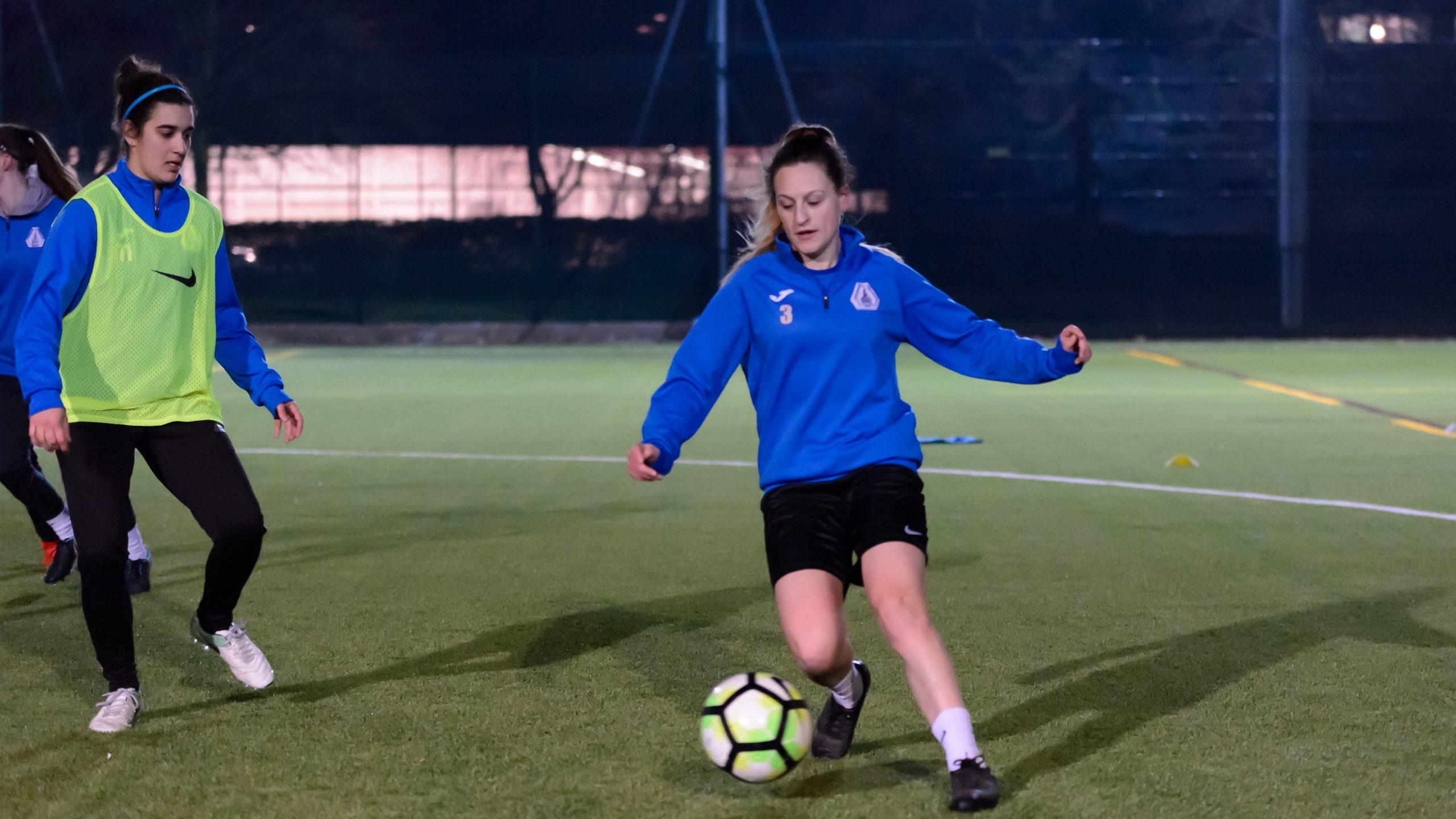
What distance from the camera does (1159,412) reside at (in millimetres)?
14742

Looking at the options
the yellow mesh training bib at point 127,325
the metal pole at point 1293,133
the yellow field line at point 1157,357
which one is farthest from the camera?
the metal pole at point 1293,133

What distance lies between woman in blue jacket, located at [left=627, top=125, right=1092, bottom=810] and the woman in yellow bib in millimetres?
1390

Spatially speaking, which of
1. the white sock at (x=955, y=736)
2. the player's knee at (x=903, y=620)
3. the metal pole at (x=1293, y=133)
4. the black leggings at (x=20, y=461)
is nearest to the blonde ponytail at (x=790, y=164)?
the player's knee at (x=903, y=620)

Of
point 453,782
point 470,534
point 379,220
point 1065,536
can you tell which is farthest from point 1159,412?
point 379,220

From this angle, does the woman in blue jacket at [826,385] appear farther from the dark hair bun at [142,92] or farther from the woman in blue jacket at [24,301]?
the woman in blue jacket at [24,301]

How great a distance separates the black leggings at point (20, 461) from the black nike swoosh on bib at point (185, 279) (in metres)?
1.95

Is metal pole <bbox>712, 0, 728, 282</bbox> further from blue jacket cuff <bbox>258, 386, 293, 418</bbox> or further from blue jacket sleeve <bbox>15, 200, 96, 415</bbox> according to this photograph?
blue jacket sleeve <bbox>15, 200, 96, 415</bbox>

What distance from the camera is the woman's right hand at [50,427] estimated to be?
4395mm

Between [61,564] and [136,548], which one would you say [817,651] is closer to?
[136,548]

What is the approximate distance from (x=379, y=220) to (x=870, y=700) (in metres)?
23.9

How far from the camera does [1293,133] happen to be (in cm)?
2722

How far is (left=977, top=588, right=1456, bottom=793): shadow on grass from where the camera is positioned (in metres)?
4.50

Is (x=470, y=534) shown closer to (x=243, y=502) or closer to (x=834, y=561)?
(x=243, y=502)

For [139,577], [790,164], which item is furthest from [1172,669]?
[139,577]
